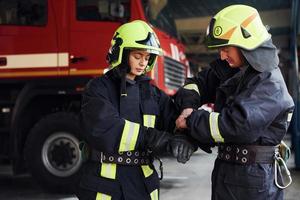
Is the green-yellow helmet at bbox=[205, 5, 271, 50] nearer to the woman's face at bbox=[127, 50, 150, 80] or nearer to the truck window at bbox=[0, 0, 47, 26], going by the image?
the woman's face at bbox=[127, 50, 150, 80]

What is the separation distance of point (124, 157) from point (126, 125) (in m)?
0.20

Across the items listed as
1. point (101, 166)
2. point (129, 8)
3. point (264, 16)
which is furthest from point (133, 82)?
point (264, 16)

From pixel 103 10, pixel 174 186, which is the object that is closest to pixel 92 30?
pixel 103 10

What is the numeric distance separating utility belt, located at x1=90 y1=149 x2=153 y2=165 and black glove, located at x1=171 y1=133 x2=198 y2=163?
0.90 ft

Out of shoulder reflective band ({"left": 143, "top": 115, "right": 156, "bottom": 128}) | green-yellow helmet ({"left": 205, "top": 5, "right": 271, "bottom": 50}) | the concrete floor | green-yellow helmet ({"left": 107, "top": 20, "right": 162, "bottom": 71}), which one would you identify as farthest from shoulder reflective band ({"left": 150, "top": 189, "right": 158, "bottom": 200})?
the concrete floor

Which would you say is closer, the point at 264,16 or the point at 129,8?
the point at 129,8

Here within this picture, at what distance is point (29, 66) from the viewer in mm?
5891

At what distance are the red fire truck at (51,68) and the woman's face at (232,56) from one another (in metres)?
3.38

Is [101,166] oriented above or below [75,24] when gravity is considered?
below

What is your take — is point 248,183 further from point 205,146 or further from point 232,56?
point 232,56

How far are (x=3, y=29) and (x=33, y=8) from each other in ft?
1.44

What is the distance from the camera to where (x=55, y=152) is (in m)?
5.74

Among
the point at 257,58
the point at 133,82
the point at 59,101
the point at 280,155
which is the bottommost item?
the point at 59,101

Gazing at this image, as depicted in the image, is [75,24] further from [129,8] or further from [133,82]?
[133,82]
